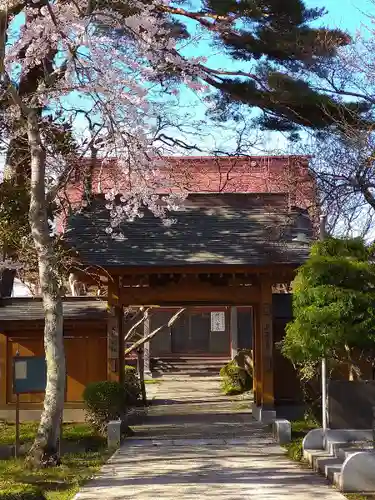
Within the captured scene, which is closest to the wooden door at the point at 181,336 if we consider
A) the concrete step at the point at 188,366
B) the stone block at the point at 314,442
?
the concrete step at the point at 188,366

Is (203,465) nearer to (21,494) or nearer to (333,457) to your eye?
(333,457)

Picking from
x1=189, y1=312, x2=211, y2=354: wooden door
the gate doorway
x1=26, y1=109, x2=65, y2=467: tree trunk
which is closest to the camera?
x1=26, y1=109, x2=65, y2=467: tree trunk

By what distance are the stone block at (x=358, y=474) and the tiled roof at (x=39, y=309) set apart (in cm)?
901

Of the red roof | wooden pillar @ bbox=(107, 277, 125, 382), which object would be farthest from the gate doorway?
wooden pillar @ bbox=(107, 277, 125, 382)

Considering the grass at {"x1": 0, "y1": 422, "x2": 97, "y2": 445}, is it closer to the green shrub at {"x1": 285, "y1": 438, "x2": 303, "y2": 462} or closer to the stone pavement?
A: the stone pavement

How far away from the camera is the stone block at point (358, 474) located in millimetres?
9312

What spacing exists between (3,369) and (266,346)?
252 inches

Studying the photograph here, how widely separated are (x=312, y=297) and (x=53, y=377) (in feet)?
13.9

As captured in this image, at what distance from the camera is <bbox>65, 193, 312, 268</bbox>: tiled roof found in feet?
50.4

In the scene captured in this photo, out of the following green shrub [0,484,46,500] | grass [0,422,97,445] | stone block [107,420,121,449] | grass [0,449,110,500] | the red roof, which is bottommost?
grass [0,422,97,445]

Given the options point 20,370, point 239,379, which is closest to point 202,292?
point 20,370

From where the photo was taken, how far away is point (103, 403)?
1474cm

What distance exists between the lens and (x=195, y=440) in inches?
546

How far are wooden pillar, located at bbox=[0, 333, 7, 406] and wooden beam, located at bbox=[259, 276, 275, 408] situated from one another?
6115mm
